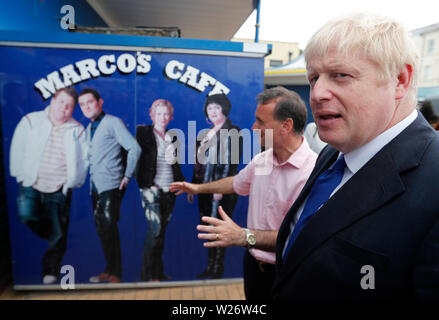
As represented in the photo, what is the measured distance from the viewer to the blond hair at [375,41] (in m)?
0.75

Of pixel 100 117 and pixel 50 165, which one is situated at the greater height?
pixel 100 117

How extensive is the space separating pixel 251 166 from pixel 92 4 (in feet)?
9.87

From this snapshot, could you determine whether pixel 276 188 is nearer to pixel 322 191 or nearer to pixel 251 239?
pixel 251 239

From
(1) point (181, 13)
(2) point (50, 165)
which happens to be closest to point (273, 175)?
(2) point (50, 165)

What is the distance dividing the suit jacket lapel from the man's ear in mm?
115

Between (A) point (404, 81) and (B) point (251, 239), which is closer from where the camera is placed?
(A) point (404, 81)

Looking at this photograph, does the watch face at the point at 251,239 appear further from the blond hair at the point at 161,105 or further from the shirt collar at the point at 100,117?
the shirt collar at the point at 100,117

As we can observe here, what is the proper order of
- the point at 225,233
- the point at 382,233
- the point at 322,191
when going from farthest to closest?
the point at 225,233 → the point at 322,191 → the point at 382,233

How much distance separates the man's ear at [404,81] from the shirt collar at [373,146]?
98mm

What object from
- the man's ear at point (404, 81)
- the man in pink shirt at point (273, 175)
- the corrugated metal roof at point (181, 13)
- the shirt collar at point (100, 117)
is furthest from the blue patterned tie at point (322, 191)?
the corrugated metal roof at point (181, 13)

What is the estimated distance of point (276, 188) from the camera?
1.67 meters

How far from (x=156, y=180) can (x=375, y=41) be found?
224 centimetres
